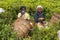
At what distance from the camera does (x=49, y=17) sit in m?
12.7

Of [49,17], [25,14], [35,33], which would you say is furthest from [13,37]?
[49,17]

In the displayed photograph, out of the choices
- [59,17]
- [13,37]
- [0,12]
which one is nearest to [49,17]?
[59,17]

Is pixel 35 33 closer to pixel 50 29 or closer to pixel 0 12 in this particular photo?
pixel 50 29

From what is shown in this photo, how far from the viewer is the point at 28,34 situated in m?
11.4

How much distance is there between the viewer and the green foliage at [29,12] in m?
10.6

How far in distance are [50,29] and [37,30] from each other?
0.38m

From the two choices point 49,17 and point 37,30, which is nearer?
point 37,30

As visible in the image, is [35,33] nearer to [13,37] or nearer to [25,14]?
[13,37]

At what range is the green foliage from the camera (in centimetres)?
1058

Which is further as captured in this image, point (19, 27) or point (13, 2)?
point (13, 2)

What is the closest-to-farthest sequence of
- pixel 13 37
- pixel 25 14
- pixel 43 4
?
pixel 13 37 → pixel 25 14 → pixel 43 4

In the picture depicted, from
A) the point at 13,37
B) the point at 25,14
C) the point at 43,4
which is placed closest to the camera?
the point at 13,37

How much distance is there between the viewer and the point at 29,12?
42.8ft

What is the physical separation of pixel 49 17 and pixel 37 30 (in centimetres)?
187
